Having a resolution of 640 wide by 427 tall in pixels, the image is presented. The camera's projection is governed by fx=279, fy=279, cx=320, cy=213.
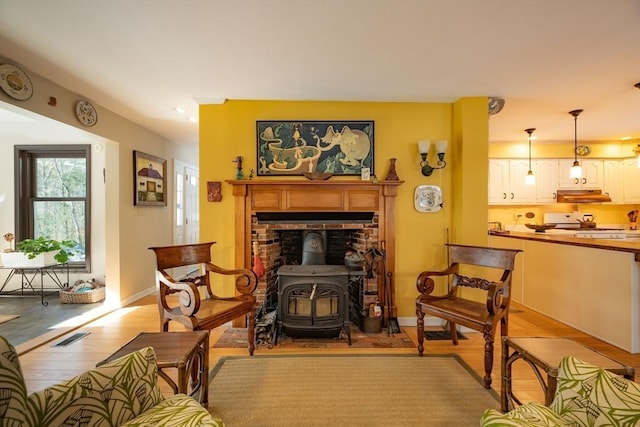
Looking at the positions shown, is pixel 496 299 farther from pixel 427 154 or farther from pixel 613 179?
pixel 613 179

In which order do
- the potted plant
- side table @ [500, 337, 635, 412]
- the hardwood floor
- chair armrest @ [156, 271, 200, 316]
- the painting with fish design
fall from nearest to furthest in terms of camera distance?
side table @ [500, 337, 635, 412] → chair armrest @ [156, 271, 200, 316] → the hardwood floor → the painting with fish design → the potted plant

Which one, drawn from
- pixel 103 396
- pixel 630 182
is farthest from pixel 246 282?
pixel 630 182

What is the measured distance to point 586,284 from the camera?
2832 mm

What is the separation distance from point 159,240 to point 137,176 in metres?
1.11

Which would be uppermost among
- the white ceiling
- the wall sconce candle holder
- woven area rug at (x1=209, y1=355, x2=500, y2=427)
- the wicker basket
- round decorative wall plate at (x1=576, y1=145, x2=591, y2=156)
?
the white ceiling

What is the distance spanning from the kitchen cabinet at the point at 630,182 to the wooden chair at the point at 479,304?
14.4 ft

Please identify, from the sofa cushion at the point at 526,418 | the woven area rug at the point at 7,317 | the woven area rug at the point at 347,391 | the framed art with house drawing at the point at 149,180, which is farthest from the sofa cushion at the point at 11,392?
the framed art with house drawing at the point at 149,180

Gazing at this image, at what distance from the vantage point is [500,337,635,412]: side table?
1327 mm

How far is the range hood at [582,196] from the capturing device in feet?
15.0

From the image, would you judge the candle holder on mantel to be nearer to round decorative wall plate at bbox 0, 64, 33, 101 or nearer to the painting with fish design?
the painting with fish design

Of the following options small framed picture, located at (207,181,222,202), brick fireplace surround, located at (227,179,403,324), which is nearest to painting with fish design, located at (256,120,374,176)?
brick fireplace surround, located at (227,179,403,324)

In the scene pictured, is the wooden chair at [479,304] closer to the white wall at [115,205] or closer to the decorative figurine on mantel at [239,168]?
the decorative figurine on mantel at [239,168]

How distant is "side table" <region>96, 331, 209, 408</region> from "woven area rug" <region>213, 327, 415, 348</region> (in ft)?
2.65

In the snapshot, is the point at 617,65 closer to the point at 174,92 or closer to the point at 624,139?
the point at 624,139
